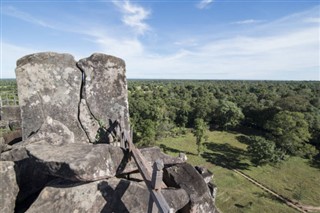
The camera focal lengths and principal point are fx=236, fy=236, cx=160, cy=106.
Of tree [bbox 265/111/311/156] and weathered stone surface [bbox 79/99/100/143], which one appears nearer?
weathered stone surface [bbox 79/99/100/143]

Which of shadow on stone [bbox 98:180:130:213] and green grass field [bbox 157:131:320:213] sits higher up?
shadow on stone [bbox 98:180:130:213]

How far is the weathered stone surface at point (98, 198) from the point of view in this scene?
459 centimetres

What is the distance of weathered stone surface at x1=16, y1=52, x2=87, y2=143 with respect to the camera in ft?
22.9

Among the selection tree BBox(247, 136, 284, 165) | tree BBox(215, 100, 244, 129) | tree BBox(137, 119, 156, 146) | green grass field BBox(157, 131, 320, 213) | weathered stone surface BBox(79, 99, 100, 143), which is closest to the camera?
weathered stone surface BBox(79, 99, 100, 143)

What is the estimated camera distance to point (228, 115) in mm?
50562

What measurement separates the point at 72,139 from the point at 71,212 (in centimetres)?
285

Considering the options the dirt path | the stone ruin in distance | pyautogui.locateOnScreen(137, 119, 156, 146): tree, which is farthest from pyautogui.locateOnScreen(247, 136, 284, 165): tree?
the stone ruin in distance

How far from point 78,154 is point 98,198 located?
100cm

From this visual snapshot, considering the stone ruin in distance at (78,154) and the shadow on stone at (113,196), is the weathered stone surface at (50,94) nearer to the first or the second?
the stone ruin in distance at (78,154)

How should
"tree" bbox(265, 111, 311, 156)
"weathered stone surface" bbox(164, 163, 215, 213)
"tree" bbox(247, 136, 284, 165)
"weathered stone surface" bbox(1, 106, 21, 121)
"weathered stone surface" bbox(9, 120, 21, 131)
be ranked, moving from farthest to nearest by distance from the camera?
"tree" bbox(265, 111, 311, 156) → "tree" bbox(247, 136, 284, 165) → "weathered stone surface" bbox(1, 106, 21, 121) → "weathered stone surface" bbox(9, 120, 21, 131) → "weathered stone surface" bbox(164, 163, 215, 213)

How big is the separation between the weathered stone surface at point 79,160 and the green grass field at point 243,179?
19.8 m

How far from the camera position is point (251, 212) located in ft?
70.1

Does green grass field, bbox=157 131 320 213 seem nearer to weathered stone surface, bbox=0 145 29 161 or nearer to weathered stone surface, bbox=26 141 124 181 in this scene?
weathered stone surface, bbox=26 141 124 181

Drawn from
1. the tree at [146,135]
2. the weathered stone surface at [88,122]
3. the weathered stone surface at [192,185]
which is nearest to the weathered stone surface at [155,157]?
the weathered stone surface at [192,185]
